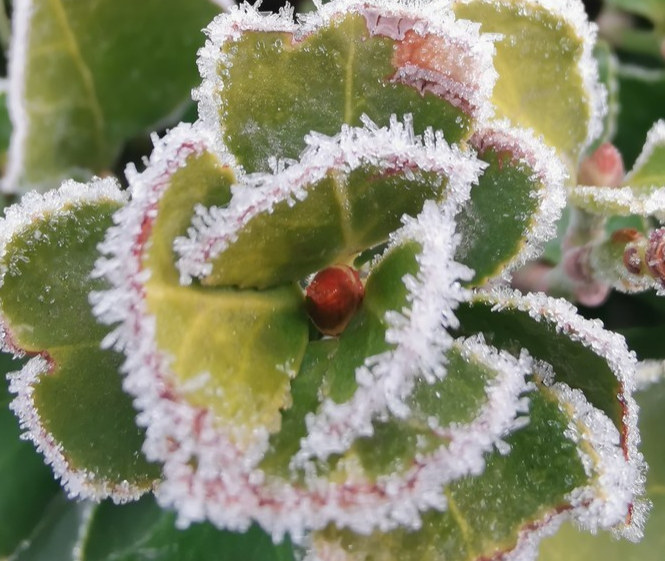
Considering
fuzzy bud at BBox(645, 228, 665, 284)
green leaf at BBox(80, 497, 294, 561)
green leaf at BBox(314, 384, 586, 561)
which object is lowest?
green leaf at BBox(80, 497, 294, 561)

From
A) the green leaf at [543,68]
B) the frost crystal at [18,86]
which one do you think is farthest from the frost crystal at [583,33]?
the frost crystal at [18,86]

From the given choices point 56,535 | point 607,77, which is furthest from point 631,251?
point 56,535

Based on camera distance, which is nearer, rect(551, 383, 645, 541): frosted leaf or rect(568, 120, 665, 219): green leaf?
rect(551, 383, 645, 541): frosted leaf

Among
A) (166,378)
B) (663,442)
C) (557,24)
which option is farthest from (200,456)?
(663,442)

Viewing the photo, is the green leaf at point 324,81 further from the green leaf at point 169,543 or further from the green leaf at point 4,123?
the green leaf at point 4,123

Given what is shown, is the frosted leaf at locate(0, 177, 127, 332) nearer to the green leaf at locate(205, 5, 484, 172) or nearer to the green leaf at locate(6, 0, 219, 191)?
the green leaf at locate(205, 5, 484, 172)

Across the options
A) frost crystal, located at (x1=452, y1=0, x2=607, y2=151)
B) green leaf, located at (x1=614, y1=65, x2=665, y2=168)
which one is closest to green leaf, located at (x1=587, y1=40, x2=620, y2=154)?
green leaf, located at (x1=614, y1=65, x2=665, y2=168)

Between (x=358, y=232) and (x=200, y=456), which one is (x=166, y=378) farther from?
(x=358, y=232)
